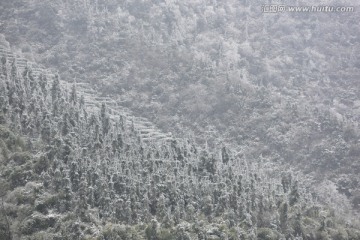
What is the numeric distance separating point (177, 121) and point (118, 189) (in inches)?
1596

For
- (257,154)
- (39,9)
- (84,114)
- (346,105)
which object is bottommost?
(257,154)

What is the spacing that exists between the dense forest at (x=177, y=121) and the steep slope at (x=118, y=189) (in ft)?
0.50

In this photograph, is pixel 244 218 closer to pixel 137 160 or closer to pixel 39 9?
pixel 137 160

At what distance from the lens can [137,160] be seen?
151 feet

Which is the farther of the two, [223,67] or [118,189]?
[223,67]

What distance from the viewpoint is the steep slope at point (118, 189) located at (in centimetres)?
3575

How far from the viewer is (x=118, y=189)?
1623 inches

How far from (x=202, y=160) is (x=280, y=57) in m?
59.7

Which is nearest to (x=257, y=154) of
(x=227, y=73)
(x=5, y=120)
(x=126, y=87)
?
(x=227, y=73)

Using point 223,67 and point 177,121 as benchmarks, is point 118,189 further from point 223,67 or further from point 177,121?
point 223,67
